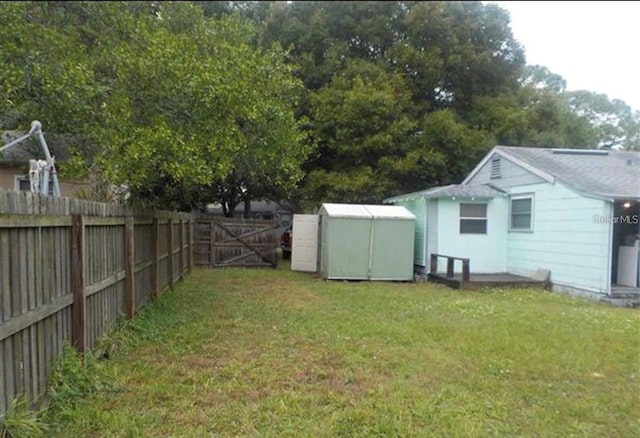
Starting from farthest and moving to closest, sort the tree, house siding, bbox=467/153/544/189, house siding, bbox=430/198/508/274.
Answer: house siding, bbox=430/198/508/274
house siding, bbox=467/153/544/189
the tree

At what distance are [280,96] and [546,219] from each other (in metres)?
6.72

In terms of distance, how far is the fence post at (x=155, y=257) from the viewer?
713 centimetres

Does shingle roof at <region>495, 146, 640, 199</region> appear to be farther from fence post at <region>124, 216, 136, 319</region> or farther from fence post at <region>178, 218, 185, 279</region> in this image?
fence post at <region>124, 216, 136, 319</region>

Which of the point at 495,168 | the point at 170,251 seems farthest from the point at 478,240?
the point at 170,251

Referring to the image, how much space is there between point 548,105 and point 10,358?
1903cm

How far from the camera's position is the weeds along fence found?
2807 mm

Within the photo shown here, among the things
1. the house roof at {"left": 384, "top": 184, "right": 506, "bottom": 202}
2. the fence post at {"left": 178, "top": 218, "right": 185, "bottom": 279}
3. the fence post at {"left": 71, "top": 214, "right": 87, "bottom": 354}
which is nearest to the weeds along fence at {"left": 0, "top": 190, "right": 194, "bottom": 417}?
the fence post at {"left": 71, "top": 214, "right": 87, "bottom": 354}

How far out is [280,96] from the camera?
830cm

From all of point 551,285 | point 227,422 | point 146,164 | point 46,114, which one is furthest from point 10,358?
point 551,285

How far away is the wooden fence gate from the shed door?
2.59 ft

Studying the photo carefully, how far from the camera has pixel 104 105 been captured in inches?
208

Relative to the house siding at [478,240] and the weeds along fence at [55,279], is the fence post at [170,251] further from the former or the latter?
the house siding at [478,240]

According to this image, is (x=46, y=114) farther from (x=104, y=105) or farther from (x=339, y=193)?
(x=339, y=193)

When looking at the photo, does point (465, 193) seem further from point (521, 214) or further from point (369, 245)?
point (369, 245)
